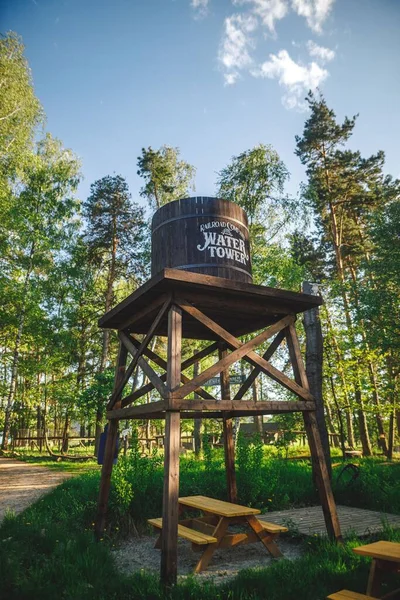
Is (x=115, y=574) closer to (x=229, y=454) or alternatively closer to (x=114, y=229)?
(x=229, y=454)

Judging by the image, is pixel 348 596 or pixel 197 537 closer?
pixel 348 596

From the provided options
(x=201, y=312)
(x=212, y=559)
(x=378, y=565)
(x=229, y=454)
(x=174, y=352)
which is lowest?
(x=212, y=559)

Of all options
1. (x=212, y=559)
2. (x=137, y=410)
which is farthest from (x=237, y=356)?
(x=212, y=559)

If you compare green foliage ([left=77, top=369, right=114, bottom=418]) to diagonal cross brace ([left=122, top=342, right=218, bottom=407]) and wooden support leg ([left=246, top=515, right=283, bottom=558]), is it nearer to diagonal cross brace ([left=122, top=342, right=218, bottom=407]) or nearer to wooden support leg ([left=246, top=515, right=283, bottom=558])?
diagonal cross brace ([left=122, top=342, right=218, bottom=407])

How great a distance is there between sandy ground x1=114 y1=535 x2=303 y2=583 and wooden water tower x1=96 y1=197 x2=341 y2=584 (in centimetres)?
57

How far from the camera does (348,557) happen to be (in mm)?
4277

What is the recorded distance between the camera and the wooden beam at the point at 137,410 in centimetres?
449

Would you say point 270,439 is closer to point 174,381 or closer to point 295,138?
point 295,138

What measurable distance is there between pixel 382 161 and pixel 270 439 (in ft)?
56.2

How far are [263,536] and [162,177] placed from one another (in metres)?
16.9

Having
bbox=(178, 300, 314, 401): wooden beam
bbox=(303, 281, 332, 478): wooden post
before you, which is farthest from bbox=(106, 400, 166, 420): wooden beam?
bbox=(303, 281, 332, 478): wooden post

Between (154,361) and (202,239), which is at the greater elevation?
(202,239)

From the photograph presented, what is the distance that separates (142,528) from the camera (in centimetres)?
621

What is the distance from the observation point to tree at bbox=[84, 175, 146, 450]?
778 inches
